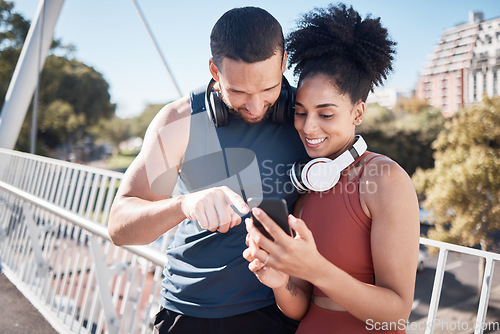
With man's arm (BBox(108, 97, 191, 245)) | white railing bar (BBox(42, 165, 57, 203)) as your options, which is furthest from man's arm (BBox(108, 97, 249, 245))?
white railing bar (BBox(42, 165, 57, 203))

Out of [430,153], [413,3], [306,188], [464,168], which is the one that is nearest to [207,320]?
[306,188]

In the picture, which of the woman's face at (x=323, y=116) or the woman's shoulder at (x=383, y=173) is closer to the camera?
the woman's shoulder at (x=383, y=173)

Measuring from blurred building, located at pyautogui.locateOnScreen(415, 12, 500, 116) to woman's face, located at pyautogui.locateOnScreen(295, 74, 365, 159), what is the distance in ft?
210

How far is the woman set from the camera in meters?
0.99

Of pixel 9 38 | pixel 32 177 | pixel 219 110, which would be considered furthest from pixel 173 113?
pixel 9 38

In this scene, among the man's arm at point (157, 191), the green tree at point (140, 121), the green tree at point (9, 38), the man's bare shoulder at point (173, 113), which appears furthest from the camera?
the green tree at point (140, 121)

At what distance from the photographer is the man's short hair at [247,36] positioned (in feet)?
4.34

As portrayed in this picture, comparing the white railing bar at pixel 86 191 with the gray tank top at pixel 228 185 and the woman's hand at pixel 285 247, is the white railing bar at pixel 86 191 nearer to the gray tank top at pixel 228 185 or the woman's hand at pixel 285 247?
the gray tank top at pixel 228 185

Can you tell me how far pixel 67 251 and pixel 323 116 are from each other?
3.69 metres

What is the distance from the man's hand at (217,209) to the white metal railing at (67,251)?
40.5 inches

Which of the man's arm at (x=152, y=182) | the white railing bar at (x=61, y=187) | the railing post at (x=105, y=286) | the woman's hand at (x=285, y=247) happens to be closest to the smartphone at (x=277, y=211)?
the woman's hand at (x=285, y=247)

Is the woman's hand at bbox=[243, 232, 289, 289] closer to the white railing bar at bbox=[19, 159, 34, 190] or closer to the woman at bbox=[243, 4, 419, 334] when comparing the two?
the woman at bbox=[243, 4, 419, 334]

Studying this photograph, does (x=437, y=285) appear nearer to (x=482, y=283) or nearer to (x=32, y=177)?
(x=482, y=283)

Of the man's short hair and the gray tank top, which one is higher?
the man's short hair
